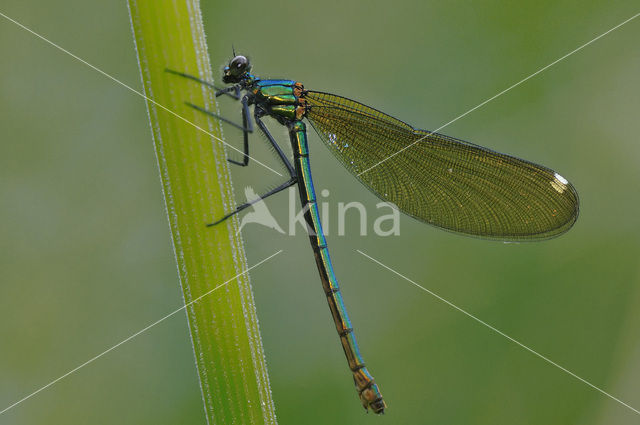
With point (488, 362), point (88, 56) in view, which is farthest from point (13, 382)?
point (488, 362)

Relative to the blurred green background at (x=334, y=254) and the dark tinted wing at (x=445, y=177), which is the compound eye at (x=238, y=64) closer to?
the blurred green background at (x=334, y=254)

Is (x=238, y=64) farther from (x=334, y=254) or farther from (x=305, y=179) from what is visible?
(x=334, y=254)

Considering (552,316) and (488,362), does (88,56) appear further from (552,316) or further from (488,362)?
(552,316)

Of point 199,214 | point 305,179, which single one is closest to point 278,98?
point 305,179

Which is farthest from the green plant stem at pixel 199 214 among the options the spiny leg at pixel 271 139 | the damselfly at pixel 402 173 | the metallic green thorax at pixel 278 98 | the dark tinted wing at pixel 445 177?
the dark tinted wing at pixel 445 177

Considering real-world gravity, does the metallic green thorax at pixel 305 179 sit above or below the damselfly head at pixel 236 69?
below

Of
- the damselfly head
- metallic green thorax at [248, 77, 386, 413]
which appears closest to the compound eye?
the damselfly head
